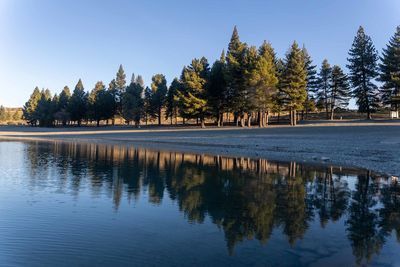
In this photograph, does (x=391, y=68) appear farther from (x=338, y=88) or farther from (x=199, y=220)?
(x=199, y=220)

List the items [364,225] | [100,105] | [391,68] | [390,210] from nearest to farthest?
[364,225], [390,210], [391,68], [100,105]

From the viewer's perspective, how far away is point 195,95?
73.3 meters

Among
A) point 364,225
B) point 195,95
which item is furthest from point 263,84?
point 364,225

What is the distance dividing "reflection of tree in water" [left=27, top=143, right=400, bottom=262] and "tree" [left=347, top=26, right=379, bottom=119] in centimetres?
4628

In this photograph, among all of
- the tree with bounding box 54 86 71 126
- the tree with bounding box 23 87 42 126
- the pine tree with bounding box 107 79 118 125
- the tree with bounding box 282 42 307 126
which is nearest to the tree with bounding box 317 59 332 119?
the tree with bounding box 282 42 307 126

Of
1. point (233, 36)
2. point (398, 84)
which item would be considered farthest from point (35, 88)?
point (398, 84)

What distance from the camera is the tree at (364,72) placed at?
62.6 metres

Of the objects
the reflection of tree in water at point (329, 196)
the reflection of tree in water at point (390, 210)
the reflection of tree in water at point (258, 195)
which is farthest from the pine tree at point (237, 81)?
the reflection of tree in water at point (390, 210)

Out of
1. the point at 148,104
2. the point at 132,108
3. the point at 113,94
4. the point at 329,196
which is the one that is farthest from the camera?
the point at 113,94

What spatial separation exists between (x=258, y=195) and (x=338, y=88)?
228 ft

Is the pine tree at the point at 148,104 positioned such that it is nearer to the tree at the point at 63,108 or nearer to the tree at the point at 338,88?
the tree at the point at 63,108

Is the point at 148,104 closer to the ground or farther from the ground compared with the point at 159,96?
closer to the ground

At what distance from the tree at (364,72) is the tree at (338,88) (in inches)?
451

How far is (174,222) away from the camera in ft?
31.4
